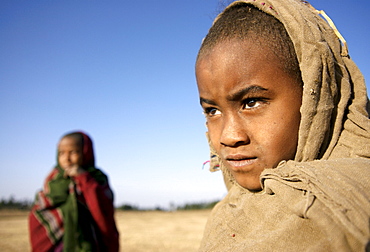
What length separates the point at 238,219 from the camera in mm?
1532

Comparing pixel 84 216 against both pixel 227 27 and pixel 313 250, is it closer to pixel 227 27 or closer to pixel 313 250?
pixel 227 27

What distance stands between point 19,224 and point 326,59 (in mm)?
14929

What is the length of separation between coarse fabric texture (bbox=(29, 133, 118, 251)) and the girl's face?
15 cm

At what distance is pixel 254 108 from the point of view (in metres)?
1.49

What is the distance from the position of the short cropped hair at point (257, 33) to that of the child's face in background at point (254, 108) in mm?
42

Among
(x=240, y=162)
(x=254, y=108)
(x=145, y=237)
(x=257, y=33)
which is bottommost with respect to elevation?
(x=145, y=237)

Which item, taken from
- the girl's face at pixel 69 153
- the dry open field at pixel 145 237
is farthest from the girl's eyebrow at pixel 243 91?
the dry open field at pixel 145 237

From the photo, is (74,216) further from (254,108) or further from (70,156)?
(254,108)

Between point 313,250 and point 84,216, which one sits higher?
point 313,250

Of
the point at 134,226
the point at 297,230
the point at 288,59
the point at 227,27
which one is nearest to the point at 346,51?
the point at 288,59

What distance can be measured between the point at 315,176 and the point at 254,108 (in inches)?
18.4

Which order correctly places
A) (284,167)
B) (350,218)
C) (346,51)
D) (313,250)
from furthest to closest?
1. (346,51)
2. (284,167)
3. (313,250)
4. (350,218)

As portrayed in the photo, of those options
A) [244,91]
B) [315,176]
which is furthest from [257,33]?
[315,176]

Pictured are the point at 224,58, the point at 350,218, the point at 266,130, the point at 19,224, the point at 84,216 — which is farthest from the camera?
the point at 19,224
